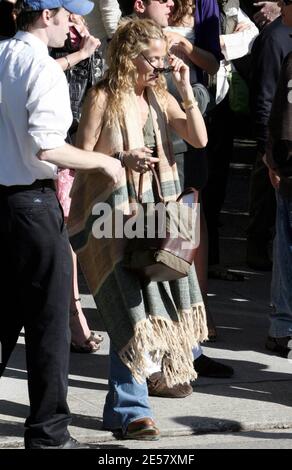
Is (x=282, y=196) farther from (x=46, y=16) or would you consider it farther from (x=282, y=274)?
(x=46, y=16)

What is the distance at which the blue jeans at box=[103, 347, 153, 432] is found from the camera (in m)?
5.57

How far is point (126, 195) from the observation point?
557 centimetres

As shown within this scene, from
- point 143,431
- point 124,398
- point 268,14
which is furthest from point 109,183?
point 268,14

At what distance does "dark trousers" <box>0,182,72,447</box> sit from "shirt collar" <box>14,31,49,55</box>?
0.56 m

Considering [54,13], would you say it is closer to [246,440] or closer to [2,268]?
[2,268]

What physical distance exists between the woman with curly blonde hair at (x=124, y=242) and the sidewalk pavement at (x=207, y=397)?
0.19m

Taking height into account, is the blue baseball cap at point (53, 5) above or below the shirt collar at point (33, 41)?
→ above

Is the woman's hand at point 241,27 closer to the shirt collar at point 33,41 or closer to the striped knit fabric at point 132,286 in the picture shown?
the striped knit fabric at point 132,286

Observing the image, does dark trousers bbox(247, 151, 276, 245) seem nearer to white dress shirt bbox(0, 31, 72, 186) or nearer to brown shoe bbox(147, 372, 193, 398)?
brown shoe bbox(147, 372, 193, 398)

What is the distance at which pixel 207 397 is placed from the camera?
20.1ft

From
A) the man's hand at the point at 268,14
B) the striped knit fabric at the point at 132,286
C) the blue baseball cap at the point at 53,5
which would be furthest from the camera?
the man's hand at the point at 268,14

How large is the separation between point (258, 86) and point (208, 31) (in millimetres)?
617

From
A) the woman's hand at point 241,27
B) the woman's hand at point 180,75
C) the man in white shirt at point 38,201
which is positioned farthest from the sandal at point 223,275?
the man in white shirt at point 38,201

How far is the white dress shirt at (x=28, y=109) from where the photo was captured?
4.81 metres
